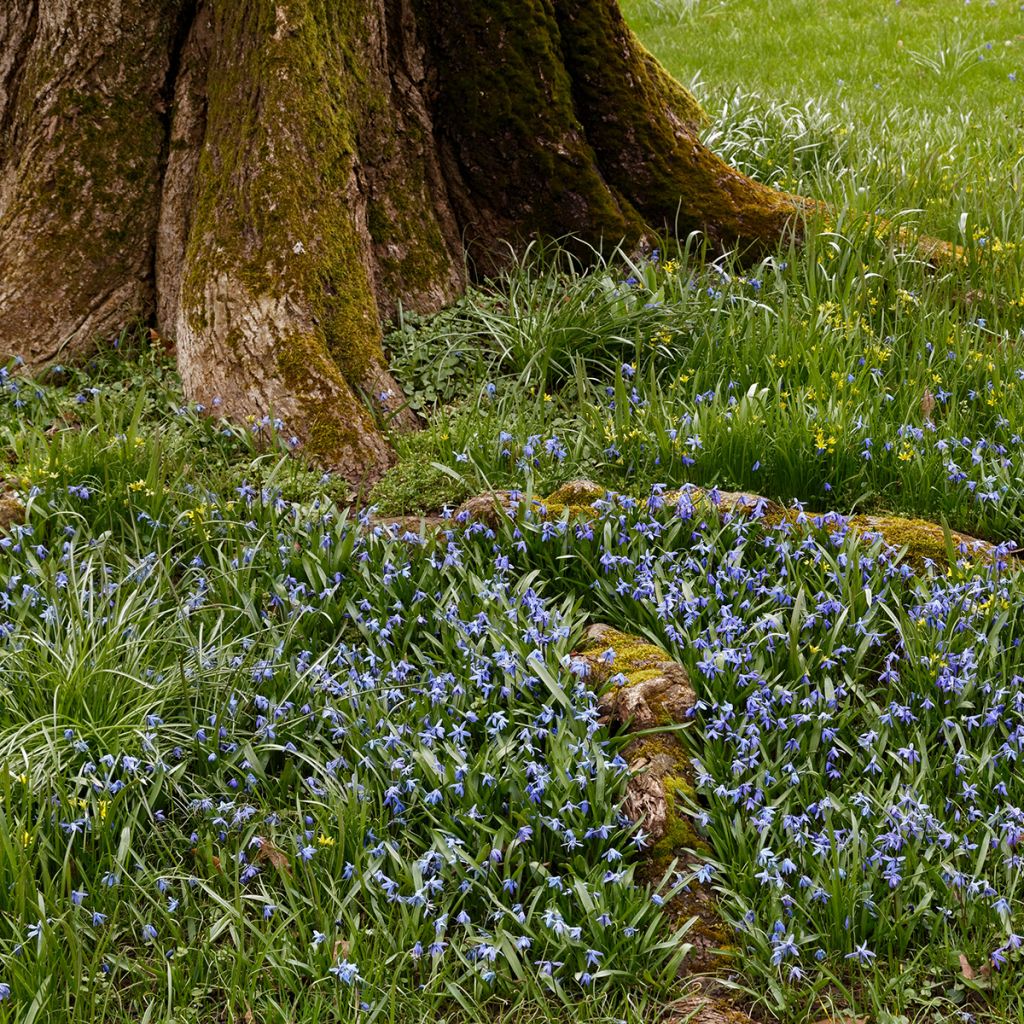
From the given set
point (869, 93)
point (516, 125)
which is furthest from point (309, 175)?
point (869, 93)

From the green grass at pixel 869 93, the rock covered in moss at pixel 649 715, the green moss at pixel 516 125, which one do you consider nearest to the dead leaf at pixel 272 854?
the rock covered in moss at pixel 649 715

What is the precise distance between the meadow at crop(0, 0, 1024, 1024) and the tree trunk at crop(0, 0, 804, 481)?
0.24 meters

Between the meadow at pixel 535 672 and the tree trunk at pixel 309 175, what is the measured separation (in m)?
0.24

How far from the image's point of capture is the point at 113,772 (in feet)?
9.80

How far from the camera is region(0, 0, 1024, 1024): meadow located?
2.62 meters

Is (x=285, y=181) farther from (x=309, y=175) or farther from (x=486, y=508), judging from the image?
(x=486, y=508)

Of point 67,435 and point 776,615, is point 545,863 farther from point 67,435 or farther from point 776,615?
point 67,435

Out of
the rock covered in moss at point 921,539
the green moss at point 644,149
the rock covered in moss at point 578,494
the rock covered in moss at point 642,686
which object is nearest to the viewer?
the rock covered in moss at point 642,686

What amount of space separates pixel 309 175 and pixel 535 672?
2471 mm

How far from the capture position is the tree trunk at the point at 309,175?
4566 millimetres

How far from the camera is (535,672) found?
320 cm

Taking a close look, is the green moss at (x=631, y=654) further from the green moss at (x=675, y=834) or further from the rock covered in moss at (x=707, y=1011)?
the rock covered in moss at (x=707, y=1011)

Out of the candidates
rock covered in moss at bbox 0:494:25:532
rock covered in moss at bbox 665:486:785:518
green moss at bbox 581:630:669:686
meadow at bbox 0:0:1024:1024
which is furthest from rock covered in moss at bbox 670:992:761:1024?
rock covered in moss at bbox 0:494:25:532

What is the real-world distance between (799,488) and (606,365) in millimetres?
1185
